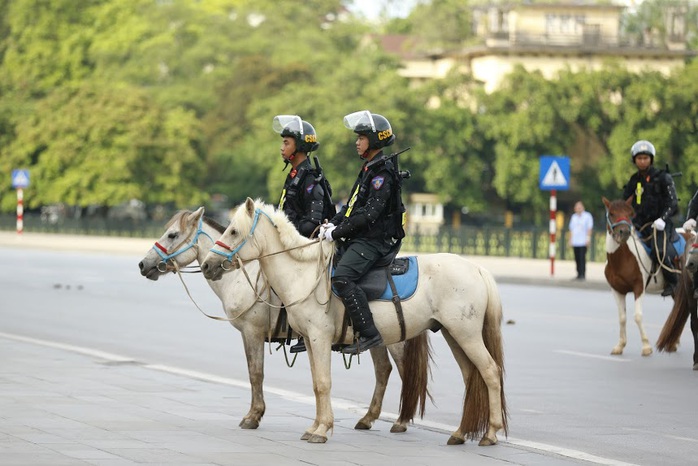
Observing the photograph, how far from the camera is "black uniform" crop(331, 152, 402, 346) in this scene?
10.8m

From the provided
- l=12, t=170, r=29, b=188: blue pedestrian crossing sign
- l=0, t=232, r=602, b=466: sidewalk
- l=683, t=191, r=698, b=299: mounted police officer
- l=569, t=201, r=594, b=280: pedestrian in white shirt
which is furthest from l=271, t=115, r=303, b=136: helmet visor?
l=12, t=170, r=29, b=188: blue pedestrian crossing sign

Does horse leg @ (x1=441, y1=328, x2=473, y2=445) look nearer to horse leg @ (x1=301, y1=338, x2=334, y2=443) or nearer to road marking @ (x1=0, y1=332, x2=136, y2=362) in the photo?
horse leg @ (x1=301, y1=338, x2=334, y2=443)

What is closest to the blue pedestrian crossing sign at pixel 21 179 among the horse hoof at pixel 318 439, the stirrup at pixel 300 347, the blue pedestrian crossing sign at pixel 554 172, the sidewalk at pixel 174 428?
the blue pedestrian crossing sign at pixel 554 172

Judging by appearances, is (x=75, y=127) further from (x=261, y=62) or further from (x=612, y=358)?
(x=612, y=358)

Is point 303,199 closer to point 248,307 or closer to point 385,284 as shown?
point 248,307

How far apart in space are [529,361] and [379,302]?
22.2ft

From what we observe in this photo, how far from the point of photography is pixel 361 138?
436 inches

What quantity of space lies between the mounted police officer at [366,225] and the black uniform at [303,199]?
0.91 meters

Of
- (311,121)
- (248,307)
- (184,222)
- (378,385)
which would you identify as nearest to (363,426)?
(378,385)

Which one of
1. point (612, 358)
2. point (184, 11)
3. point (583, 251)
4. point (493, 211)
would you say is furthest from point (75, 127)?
point (612, 358)

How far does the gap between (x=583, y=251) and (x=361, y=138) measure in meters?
25.1

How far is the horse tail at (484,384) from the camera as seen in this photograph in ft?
35.0

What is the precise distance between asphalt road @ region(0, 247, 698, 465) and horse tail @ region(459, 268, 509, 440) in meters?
0.32

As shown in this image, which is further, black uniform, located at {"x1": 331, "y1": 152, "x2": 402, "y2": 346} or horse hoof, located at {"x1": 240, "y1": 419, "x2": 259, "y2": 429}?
horse hoof, located at {"x1": 240, "y1": 419, "x2": 259, "y2": 429}
